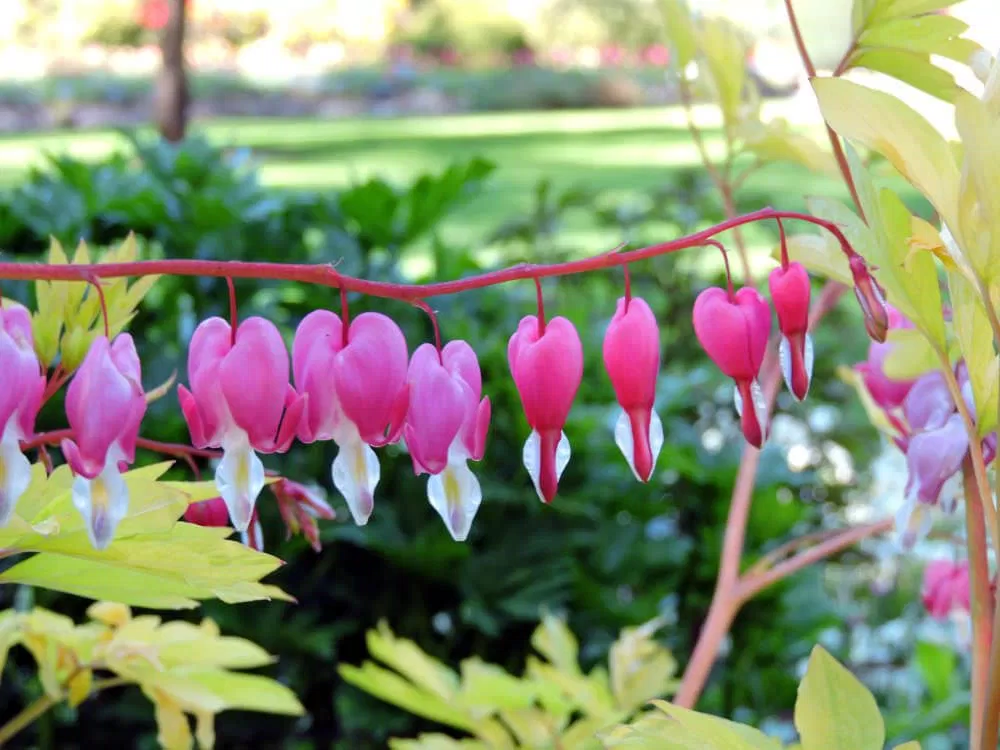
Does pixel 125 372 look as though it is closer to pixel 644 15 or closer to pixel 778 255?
pixel 778 255

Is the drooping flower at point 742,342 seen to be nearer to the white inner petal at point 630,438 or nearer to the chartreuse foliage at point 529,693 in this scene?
the white inner petal at point 630,438

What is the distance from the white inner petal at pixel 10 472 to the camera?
50cm

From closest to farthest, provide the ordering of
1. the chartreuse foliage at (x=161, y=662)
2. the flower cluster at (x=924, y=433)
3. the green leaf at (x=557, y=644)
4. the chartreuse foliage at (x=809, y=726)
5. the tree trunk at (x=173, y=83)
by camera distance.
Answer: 1. the chartreuse foliage at (x=809, y=726)
2. the flower cluster at (x=924, y=433)
3. the chartreuse foliage at (x=161, y=662)
4. the green leaf at (x=557, y=644)
5. the tree trunk at (x=173, y=83)

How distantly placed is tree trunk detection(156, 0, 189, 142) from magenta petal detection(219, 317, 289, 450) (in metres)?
8.91

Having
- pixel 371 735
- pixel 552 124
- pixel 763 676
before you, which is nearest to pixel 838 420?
pixel 763 676

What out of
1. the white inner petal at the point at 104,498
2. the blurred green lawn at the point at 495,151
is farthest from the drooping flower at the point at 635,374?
the blurred green lawn at the point at 495,151

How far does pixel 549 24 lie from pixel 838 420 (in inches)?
796

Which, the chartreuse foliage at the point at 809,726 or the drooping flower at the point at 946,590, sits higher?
the chartreuse foliage at the point at 809,726

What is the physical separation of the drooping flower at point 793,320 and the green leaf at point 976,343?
97mm

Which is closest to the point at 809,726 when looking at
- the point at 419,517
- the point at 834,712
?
the point at 834,712

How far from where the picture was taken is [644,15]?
21.1 metres

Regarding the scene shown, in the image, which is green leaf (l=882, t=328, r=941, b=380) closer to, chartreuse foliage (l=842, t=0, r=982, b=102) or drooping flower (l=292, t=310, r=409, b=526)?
chartreuse foliage (l=842, t=0, r=982, b=102)

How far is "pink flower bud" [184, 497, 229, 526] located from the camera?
0.76 meters

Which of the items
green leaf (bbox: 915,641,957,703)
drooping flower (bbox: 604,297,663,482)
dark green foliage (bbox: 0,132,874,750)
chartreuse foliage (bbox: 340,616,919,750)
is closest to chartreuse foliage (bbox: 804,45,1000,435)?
drooping flower (bbox: 604,297,663,482)
